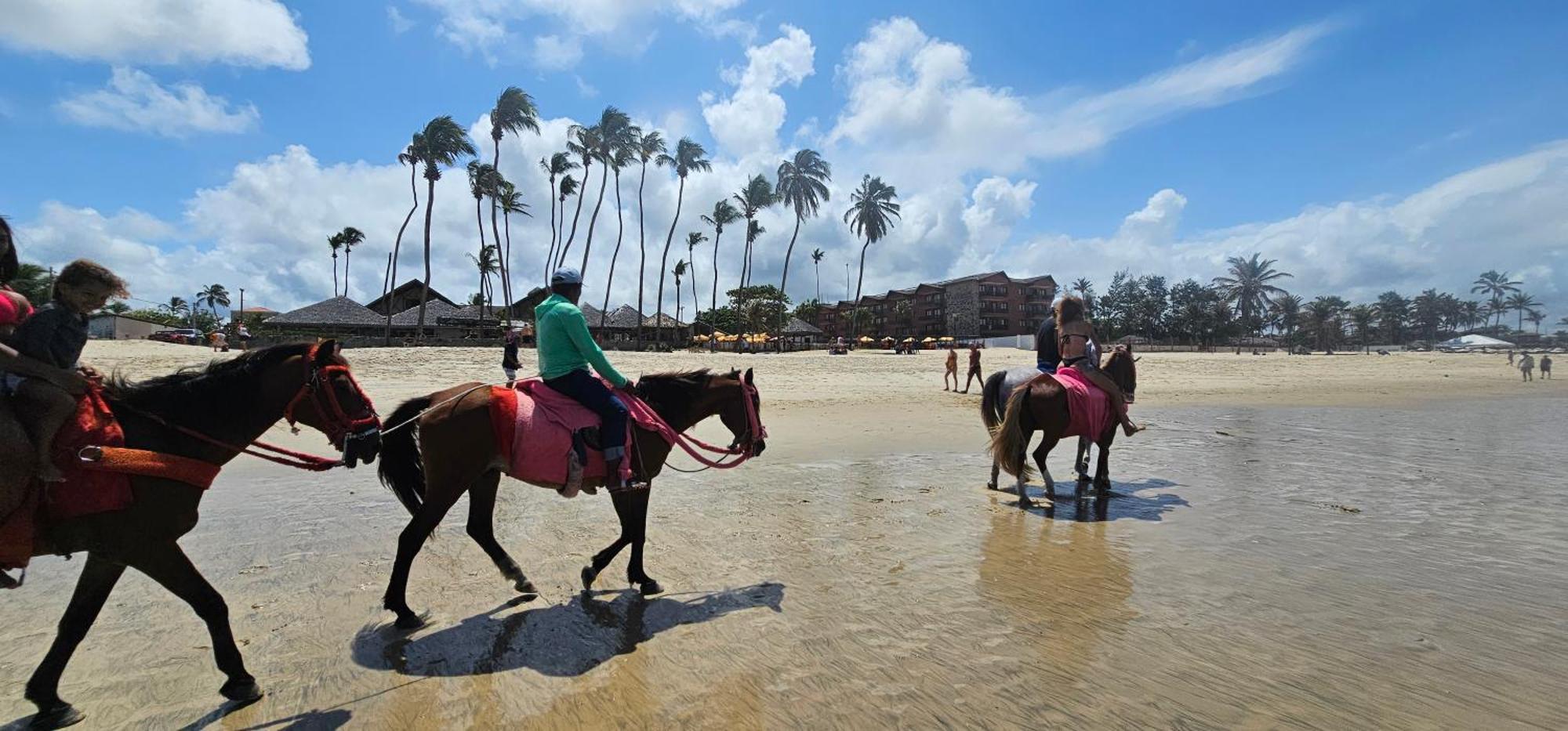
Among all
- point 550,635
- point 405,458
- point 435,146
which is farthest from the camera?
point 435,146

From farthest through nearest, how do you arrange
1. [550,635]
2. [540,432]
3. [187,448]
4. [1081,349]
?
[1081,349]
[540,432]
[550,635]
[187,448]

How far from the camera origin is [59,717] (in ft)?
10.3

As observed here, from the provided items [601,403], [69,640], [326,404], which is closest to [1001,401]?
[601,403]

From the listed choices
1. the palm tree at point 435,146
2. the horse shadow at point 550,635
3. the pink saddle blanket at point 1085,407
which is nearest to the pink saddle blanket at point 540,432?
the horse shadow at point 550,635

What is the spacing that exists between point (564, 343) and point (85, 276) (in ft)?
7.98

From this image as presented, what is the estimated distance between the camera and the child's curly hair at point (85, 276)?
321 cm

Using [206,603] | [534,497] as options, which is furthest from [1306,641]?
[534,497]

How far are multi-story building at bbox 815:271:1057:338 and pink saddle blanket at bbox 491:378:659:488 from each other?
3308 inches

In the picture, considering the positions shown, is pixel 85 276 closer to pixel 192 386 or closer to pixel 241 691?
pixel 192 386

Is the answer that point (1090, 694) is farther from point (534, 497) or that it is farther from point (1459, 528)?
point (534, 497)

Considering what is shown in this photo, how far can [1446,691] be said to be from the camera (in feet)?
11.0

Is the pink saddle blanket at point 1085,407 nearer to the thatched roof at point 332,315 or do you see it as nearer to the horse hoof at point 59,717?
the horse hoof at point 59,717

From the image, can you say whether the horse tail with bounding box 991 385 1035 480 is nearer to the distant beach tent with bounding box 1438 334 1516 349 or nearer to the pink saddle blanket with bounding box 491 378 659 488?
the pink saddle blanket with bounding box 491 378 659 488

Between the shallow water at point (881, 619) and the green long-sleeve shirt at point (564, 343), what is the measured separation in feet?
5.64
